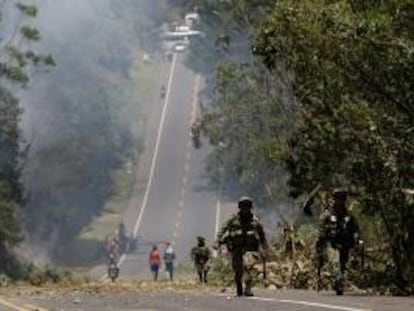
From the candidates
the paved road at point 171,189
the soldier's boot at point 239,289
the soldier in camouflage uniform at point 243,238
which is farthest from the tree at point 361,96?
the paved road at point 171,189

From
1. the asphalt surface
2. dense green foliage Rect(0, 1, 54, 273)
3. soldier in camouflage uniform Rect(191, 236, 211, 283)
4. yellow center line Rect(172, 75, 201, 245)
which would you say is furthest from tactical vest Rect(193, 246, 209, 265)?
yellow center line Rect(172, 75, 201, 245)

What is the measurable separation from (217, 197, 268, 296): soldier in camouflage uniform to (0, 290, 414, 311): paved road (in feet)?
1.91

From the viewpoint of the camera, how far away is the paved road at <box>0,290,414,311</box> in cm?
1534

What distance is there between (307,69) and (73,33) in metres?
60.0

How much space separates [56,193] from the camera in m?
72.8

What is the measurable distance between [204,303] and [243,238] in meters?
1.33

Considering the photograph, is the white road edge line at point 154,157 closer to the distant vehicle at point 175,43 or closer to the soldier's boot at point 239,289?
the distant vehicle at point 175,43

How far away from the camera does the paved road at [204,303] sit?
15.3m

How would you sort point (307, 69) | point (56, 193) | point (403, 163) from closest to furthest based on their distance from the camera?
point (403, 163) < point (307, 69) < point (56, 193)

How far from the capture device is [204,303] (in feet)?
54.9

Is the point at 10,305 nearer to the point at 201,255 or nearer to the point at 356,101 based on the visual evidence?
the point at 356,101

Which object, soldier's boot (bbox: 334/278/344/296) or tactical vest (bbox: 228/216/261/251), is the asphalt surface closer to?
soldier's boot (bbox: 334/278/344/296)

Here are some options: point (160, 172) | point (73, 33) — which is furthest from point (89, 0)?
point (160, 172)

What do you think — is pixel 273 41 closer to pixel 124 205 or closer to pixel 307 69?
pixel 307 69
